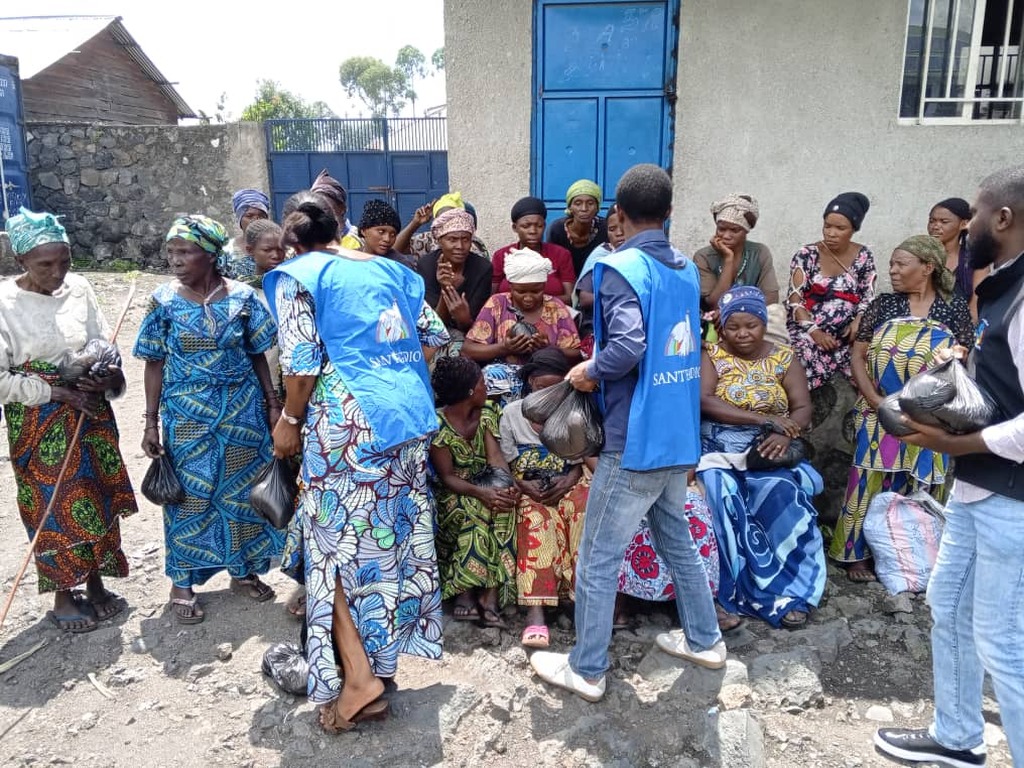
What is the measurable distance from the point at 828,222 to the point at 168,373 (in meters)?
3.66

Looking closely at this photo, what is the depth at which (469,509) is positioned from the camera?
12.1 feet

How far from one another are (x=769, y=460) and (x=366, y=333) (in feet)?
7.26

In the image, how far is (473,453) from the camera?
12.3 feet

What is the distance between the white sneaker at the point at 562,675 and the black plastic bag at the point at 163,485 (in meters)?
1.78

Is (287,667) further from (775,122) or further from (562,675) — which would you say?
(775,122)

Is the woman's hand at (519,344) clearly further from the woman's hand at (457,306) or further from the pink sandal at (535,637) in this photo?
the pink sandal at (535,637)

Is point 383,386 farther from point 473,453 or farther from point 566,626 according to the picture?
point 566,626

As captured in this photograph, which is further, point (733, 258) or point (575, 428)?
point (733, 258)

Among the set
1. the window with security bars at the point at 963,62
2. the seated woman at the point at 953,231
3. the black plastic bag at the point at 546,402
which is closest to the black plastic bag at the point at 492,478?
the black plastic bag at the point at 546,402

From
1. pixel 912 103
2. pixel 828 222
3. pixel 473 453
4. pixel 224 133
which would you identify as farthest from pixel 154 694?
pixel 224 133

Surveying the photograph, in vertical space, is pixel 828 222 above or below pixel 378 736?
above

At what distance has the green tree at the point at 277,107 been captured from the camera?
25.0 m

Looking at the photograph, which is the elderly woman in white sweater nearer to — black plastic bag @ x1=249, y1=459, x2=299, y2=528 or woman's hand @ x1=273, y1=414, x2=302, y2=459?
black plastic bag @ x1=249, y1=459, x2=299, y2=528

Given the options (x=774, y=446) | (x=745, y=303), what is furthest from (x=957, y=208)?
(x=774, y=446)
